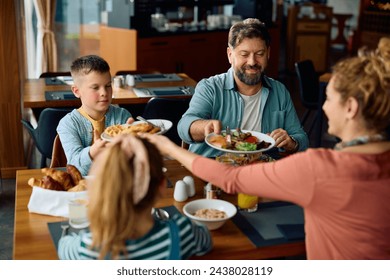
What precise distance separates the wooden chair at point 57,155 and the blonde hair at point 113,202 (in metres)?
1.26

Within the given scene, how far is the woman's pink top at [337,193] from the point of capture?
166cm

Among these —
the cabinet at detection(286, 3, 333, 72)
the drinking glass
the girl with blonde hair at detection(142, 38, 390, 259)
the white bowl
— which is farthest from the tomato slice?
the cabinet at detection(286, 3, 333, 72)

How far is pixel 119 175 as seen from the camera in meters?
1.50

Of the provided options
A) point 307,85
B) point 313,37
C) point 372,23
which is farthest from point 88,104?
point 372,23

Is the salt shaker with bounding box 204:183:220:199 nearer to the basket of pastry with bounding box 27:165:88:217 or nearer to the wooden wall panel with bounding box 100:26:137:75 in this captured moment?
the basket of pastry with bounding box 27:165:88:217

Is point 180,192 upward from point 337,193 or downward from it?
downward

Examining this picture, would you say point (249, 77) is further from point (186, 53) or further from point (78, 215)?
point (186, 53)

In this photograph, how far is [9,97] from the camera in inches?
179

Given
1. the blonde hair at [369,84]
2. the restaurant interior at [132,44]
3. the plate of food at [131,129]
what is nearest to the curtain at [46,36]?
the restaurant interior at [132,44]

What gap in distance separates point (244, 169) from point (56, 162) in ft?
4.11

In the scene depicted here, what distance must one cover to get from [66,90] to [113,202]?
3.04 meters

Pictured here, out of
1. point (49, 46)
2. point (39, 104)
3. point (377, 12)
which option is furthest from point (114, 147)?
point (377, 12)

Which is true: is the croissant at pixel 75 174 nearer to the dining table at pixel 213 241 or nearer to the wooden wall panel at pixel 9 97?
the dining table at pixel 213 241
